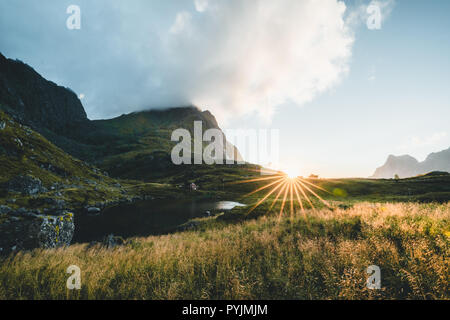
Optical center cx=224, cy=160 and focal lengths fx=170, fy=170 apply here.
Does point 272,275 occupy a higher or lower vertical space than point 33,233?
higher

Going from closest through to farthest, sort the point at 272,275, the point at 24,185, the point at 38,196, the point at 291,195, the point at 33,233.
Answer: the point at 272,275 → the point at 33,233 → the point at 38,196 → the point at 24,185 → the point at 291,195

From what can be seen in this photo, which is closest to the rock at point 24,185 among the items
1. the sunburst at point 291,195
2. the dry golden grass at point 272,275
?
the dry golden grass at point 272,275

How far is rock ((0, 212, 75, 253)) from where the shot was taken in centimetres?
1123

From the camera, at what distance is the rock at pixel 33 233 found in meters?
11.2

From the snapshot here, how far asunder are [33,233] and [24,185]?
1995 inches

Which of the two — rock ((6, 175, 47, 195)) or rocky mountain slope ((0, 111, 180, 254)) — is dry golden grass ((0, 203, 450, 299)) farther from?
rock ((6, 175, 47, 195))

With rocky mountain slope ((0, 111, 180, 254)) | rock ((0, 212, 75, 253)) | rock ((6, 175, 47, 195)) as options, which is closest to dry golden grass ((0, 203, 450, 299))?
rock ((0, 212, 75, 253))

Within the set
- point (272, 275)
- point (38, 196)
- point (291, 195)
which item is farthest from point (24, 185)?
point (291, 195)

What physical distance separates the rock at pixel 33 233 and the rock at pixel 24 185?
151ft

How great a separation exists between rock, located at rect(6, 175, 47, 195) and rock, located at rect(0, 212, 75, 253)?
4593cm

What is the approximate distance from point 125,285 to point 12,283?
13.1ft

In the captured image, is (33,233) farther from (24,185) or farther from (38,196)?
(24,185)

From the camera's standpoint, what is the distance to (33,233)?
40.0 feet

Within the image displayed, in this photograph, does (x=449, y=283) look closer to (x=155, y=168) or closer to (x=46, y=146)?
(x=46, y=146)
